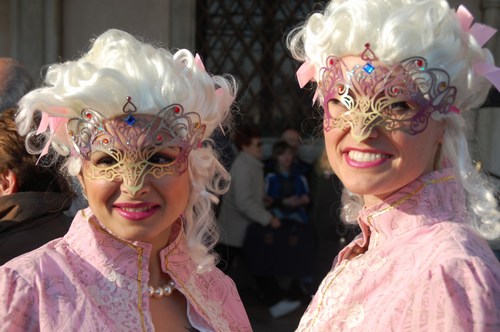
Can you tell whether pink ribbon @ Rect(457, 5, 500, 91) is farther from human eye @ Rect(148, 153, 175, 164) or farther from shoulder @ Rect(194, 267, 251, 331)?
shoulder @ Rect(194, 267, 251, 331)

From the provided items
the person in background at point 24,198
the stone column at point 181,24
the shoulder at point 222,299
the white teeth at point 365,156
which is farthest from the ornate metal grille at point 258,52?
the white teeth at point 365,156

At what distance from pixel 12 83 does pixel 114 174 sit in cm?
135

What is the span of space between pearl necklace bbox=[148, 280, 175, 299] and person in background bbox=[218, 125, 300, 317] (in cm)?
307

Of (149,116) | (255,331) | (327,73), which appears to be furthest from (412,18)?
(255,331)

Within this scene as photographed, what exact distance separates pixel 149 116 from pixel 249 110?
4347 mm

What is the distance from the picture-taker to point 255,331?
5.48 metres

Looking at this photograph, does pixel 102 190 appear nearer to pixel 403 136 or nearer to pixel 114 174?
pixel 114 174

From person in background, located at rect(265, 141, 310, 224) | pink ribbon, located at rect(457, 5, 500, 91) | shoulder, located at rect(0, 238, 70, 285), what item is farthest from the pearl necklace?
person in background, located at rect(265, 141, 310, 224)

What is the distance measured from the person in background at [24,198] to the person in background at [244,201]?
2.76 m

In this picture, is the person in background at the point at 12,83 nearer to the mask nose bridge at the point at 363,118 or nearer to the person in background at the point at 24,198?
the person in background at the point at 24,198

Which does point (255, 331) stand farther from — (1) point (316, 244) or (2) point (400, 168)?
(2) point (400, 168)

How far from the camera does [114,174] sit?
7.06 feet

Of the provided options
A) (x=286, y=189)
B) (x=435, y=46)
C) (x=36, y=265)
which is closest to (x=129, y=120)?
(x=36, y=265)

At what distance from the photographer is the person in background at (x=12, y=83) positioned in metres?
3.25
